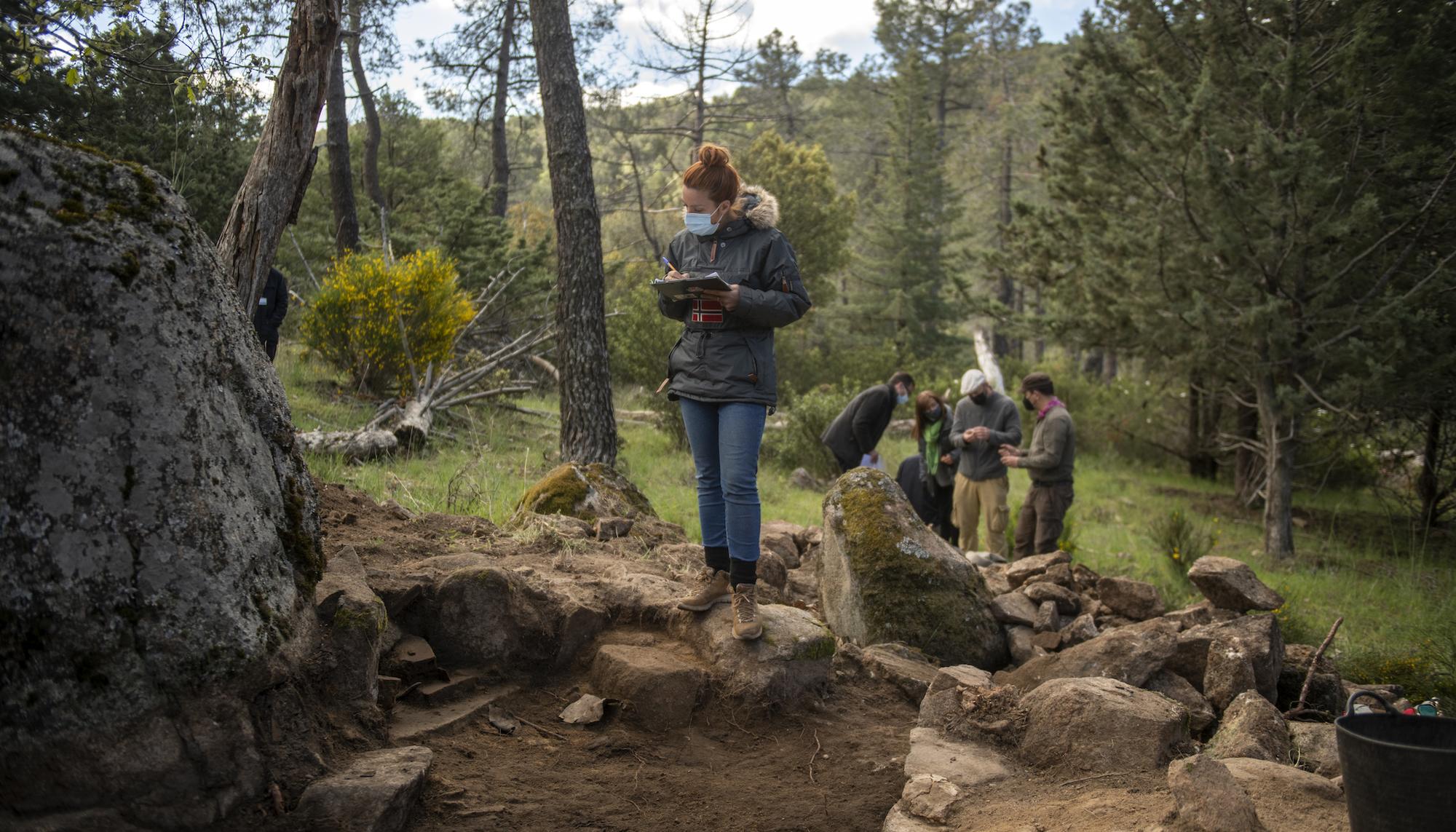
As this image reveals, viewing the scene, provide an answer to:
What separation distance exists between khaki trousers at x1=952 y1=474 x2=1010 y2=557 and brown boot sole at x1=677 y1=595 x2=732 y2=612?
4882 millimetres

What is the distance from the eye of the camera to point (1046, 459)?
26.6ft

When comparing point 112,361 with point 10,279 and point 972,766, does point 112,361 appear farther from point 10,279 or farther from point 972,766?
point 972,766

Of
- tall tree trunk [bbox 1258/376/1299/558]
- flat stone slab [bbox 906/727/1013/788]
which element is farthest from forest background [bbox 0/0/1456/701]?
flat stone slab [bbox 906/727/1013/788]

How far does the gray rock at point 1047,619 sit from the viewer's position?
591cm

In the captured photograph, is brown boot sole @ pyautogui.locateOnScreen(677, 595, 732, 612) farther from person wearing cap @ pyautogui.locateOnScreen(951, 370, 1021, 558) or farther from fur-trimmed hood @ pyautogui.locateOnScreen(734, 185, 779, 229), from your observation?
person wearing cap @ pyautogui.locateOnScreen(951, 370, 1021, 558)

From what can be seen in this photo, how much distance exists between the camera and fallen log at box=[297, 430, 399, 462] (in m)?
8.10

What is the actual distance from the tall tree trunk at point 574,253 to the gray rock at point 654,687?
4.88 metres

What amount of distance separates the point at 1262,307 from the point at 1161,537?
279cm

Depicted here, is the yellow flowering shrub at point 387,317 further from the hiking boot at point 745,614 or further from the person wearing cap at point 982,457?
the hiking boot at point 745,614

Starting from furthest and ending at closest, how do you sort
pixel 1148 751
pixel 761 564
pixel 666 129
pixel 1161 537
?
1. pixel 666 129
2. pixel 1161 537
3. pixel 761 564
4. pixel 1148 751

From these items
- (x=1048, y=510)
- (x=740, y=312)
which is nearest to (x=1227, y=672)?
(x=740, y=312)

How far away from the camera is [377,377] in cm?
1177

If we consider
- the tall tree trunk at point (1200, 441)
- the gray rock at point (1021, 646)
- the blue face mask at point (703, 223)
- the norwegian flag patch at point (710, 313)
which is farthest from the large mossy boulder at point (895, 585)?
the tall tree trunk at point (1200, 441)

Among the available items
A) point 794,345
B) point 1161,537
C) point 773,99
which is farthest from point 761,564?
point 773,99
